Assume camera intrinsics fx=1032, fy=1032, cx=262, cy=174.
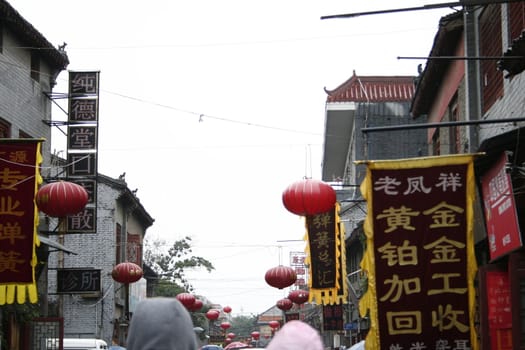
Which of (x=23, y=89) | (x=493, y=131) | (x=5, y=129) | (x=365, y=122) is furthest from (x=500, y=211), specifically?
(x=365, y=122)

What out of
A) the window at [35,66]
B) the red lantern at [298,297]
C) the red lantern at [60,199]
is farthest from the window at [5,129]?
the red lantern at [298,297]

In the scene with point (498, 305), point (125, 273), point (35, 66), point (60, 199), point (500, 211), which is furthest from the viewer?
point (125, 273)

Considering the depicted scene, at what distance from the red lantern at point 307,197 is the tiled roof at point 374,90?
22517 mm

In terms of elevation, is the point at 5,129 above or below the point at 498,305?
above

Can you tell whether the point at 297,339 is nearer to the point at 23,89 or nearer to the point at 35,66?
the point at 23,89

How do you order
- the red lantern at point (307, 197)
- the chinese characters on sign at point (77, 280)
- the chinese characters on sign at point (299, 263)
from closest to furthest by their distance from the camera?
the red lantern at point (307, 197) → the chinese characters on sign at point (77, 280) → the chinese characters on sign at point (299, 263)

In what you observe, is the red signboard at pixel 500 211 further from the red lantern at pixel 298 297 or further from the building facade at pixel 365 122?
the red lantern at pixel 298 297

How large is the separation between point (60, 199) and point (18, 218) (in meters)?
2.79

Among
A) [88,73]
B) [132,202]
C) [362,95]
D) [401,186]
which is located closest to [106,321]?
[132,202]

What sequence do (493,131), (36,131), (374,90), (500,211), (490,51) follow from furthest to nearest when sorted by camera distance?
1. (374,90)
2. (36,131)
3. (490,51)
4. (493,131)
5. (500,211)

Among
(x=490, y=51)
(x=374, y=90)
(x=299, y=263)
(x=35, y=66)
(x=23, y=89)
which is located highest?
(x=374, y=90)

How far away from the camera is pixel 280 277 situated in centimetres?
2884

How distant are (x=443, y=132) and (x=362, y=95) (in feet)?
61.9

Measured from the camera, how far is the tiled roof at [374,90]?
41.5 meters
